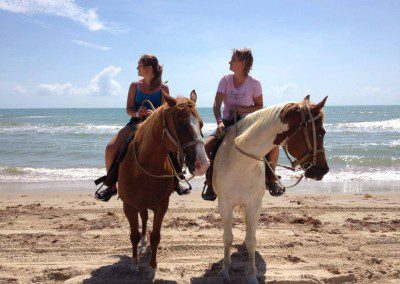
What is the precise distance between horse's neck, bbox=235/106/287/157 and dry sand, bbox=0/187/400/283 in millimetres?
1637

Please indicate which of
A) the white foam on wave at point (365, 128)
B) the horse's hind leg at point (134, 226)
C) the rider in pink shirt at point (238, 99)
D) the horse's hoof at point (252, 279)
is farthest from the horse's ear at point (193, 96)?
the white foam on wave at point (365, 128)

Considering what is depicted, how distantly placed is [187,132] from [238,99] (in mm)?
1693

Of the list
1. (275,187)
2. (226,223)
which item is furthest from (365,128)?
(226,223)

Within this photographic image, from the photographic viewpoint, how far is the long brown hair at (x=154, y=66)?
4504 mm

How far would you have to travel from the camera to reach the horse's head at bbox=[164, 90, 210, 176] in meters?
2.95

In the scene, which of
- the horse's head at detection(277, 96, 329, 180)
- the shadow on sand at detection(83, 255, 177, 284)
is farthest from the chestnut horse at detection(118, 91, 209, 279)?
the horse's head at detection(277, 96, 329, 180)

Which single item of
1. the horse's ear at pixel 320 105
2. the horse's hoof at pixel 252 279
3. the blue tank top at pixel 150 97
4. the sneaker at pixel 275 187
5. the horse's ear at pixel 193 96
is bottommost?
the horse's hoof at pixel 252 279

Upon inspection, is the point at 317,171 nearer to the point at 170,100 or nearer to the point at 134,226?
the point at 170,100

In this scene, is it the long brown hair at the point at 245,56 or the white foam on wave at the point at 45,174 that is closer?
the long brown hair at the point at 245,56

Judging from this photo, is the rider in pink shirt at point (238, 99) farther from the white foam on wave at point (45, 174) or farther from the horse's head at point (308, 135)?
the white foam on wave at point (45, 174)

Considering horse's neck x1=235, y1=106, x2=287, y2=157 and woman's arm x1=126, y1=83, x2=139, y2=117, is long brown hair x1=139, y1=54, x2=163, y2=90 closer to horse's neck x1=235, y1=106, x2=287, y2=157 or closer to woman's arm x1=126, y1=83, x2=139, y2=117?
woman's arm x1=126, y1=83, x2=139, y2=117

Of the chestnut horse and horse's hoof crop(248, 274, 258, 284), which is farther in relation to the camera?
horse's hoof crop(248, 274, 258, 284)

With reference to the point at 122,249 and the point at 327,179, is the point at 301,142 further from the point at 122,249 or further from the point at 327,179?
the point at 327,179

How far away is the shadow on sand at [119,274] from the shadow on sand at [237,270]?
1.46ft
